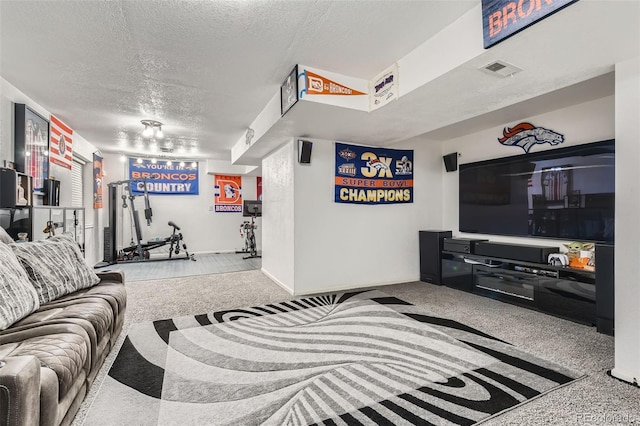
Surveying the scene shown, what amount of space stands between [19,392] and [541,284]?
14.4 ft

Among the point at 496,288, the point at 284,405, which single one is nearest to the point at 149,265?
the point at 284,405

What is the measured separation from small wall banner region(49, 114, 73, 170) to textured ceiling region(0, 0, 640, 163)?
48 cm

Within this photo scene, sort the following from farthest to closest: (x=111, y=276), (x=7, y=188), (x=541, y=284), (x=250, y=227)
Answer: (x=250, y=227) → (x=541, y=284) → (x=111, y=276) → (x=7, y=188)

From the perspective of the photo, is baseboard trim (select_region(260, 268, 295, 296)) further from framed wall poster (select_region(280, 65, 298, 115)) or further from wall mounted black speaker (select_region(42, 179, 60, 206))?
wall mounted black speaker (select_region(42, 179, 60, 206))

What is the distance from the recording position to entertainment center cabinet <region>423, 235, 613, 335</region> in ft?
9.36

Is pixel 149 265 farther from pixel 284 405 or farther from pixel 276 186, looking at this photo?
pixel 284 405

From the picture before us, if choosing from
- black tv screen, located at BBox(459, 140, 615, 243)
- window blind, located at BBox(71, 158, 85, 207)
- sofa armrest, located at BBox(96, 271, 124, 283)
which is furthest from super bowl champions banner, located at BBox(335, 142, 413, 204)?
window blind, located at BBox(71, 158, 85, 207)

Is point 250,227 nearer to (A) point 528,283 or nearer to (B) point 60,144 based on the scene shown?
(B) point 60,144

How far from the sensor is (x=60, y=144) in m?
4.53

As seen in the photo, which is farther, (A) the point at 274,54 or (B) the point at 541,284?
(B) the point at 541,284

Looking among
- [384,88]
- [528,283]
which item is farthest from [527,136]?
[384,88]

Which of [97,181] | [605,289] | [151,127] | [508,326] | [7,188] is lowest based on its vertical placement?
[508,326]

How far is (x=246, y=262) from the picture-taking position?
6895 millimetres

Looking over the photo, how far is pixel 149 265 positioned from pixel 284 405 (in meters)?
5.88
